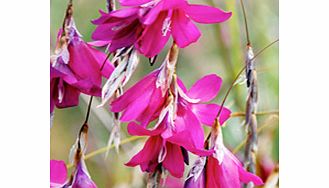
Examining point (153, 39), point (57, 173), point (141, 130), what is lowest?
point (57, 173)

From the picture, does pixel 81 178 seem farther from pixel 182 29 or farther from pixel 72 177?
pixel 182 29

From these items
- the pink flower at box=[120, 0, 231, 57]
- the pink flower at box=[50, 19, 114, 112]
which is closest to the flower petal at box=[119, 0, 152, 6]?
the pink flower at box=[120, 0, 231, 57]

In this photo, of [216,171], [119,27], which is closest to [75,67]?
[119,27]

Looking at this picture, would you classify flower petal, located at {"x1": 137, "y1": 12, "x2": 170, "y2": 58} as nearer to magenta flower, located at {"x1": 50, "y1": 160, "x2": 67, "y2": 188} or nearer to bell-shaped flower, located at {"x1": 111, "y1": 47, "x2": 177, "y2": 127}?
bell-shaped flower, located at {"x1": 111, "y1": 47, "x2": 177, "y2": 127}

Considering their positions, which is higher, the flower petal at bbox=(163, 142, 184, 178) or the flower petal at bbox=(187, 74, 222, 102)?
the flower petal at bbox=(187, 74, 222, 102)

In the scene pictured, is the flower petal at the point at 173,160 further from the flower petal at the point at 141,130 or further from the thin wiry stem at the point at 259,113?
the thin wiry stem at the point at 259,113

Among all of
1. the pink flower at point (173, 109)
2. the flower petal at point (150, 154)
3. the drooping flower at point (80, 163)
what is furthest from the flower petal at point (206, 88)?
the drooping flower at point (80, 163)
